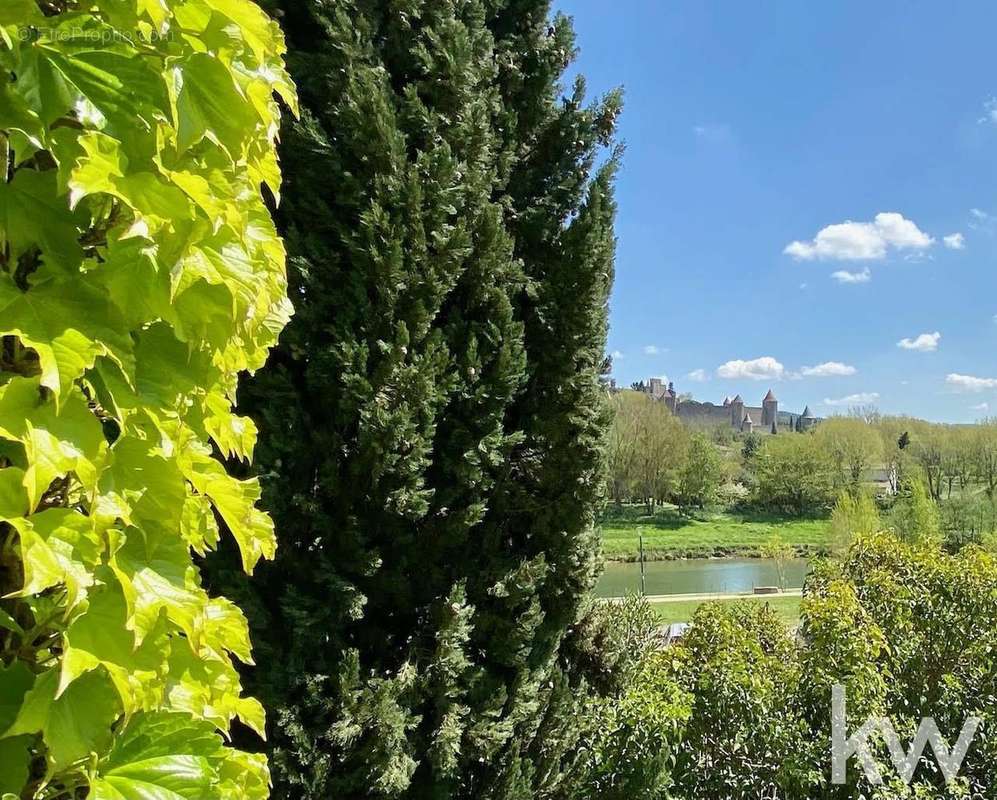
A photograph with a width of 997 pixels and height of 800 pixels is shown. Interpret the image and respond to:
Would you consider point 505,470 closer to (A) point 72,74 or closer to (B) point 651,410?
(A) point 72,74

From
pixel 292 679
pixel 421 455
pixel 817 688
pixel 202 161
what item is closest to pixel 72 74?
pixel 202 161

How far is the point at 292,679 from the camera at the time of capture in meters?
2.25

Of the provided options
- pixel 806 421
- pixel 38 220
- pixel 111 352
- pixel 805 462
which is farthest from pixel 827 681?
pixel 806 421

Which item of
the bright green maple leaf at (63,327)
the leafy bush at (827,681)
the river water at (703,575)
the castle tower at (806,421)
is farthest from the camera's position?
the castle tower at (806,421)

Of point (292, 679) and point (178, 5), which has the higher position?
point (178, 5)

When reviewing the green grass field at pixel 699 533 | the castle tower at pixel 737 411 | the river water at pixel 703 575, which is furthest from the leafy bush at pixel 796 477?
the castle tower at pixel 737 411

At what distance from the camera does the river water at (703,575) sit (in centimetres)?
2257

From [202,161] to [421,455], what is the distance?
174 cm

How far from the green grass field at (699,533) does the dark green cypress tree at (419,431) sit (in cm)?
2433

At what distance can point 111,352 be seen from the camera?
67 centimetres

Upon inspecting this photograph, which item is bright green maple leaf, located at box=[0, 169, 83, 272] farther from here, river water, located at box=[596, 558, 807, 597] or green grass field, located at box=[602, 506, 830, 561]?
green grass field, located at box=[602, 506, 830, 561]

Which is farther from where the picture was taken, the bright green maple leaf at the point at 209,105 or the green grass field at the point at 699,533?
→ the green grass field at the point at 699,533

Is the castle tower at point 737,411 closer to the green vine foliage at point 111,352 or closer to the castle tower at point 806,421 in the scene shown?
the castle tower at point 806,421

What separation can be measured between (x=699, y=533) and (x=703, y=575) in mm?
7314
